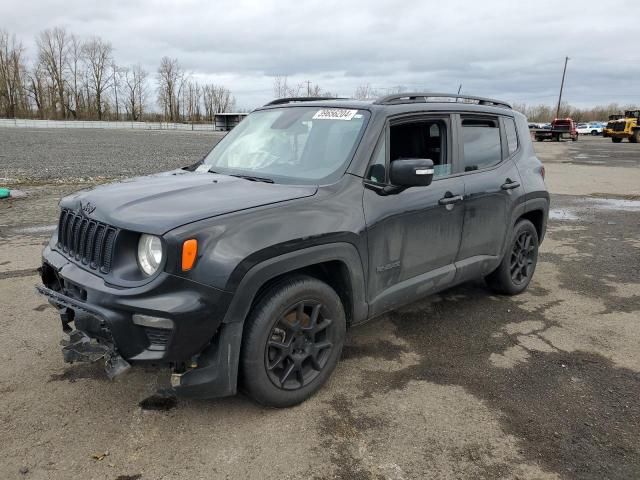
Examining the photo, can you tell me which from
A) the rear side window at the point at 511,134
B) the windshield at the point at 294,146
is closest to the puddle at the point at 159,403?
the windshield at the point at 294,146

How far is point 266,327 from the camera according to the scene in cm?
292

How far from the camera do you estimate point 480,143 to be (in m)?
4.59

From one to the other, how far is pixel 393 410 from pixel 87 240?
84.6 inches

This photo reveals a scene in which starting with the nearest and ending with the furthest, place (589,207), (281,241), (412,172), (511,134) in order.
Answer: (281,241) → (412,172) → (511,134) → (589,207)

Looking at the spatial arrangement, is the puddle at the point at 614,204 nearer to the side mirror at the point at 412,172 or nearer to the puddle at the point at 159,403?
the side mirror at the point at 412,172

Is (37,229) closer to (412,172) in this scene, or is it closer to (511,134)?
(412,172)

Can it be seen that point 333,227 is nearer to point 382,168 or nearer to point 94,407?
point 382,168

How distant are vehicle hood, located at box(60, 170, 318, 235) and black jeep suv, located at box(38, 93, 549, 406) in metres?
0.01

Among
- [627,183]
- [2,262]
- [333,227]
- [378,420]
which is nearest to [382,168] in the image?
[333,227]

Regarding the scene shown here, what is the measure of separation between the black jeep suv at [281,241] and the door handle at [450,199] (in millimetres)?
13

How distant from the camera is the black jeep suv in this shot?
2.67 metres

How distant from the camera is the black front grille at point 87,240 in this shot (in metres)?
2.87

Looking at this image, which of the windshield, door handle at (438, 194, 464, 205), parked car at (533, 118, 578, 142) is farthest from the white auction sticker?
parked car at (533, 118, 578, 142)

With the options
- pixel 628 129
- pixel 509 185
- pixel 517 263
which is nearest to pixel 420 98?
pixel 509 185
